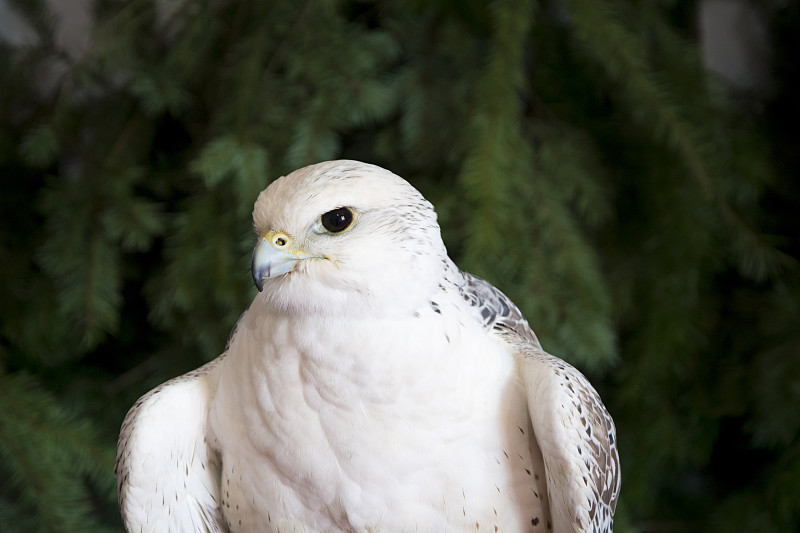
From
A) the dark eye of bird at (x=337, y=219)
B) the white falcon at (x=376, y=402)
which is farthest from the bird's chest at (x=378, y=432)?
the dark eye of bird at (x=337, y=219)

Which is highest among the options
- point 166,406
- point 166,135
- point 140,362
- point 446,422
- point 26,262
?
point 446,422

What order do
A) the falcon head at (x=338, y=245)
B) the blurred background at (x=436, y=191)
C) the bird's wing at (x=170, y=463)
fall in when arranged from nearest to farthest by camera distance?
the falcon head at (x=338, y=245)
the bird's wing at (x=170, y=463)
the blurred background at (x=436, y=191)

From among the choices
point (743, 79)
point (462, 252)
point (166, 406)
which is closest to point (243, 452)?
point (166, 406)

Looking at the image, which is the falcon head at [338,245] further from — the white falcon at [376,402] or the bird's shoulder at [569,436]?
the bird's shoulder at [569,436]

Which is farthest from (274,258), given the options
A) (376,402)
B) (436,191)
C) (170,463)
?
(436,191)

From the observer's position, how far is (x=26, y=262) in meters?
1.93

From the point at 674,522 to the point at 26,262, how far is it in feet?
7.09

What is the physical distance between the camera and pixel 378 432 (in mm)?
937

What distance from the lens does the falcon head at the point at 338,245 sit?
0.93 m

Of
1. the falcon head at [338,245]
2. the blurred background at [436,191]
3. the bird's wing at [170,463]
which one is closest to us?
the falcon head at [338,245]

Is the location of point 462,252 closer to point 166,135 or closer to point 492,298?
point 492,298

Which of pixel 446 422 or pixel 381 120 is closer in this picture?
pixel 446 422

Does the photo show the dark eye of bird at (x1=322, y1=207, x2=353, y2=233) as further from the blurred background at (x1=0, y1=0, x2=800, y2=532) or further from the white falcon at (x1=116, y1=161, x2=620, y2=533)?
the blurred background at (x1=0, y1=0, x2=800, y2=532)

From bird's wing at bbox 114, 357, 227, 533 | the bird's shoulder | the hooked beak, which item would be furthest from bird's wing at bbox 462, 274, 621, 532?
bird's wing at bbox 114, 357, 227, 533
